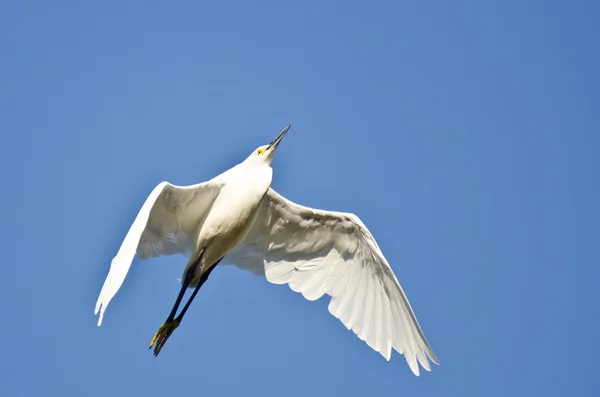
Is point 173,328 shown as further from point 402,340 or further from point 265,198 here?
point 402,340

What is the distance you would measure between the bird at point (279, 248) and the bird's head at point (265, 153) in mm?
15

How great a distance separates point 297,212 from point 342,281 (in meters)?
1.30

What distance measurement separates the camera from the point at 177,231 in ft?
51.3

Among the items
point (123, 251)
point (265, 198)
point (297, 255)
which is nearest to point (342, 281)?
point (297, 255)

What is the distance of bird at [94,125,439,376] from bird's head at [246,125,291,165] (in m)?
0.02

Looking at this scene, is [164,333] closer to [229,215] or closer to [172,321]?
[172,321]

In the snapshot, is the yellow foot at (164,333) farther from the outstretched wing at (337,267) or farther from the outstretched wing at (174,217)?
the outstretched wing at (337,267)

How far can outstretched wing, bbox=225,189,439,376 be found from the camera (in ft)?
52.3

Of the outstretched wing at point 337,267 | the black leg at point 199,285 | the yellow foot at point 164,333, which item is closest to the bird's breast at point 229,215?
the black leg at point 199,285

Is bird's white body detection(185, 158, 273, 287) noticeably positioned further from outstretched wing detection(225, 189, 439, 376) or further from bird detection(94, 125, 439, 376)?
outstretched wing detection(225, 189, 439, 376)

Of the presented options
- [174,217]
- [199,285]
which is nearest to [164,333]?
[199,285]

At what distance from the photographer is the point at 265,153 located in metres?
16.0

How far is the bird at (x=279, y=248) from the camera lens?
50.1 feet

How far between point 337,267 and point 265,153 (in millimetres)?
2142
